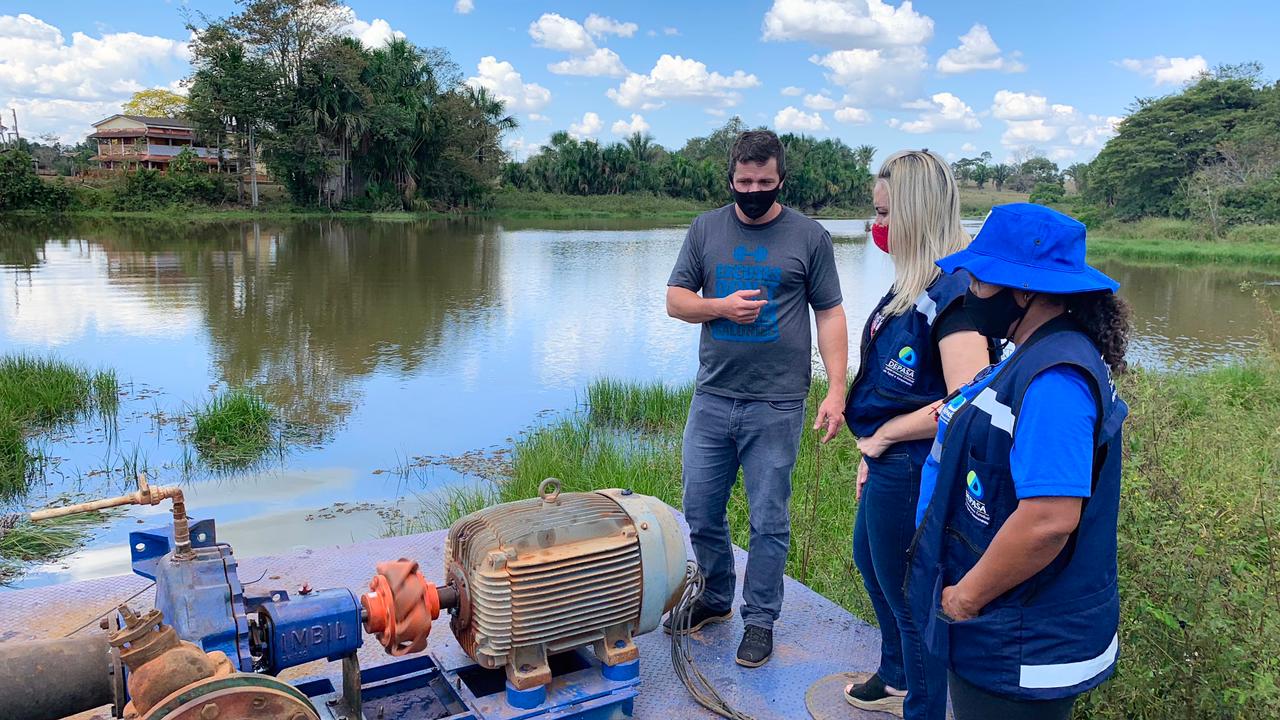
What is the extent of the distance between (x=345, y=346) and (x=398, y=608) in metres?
9.28

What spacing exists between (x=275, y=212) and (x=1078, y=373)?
40661 mm

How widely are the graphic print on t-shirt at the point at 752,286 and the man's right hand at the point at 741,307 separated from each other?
0.23 ft

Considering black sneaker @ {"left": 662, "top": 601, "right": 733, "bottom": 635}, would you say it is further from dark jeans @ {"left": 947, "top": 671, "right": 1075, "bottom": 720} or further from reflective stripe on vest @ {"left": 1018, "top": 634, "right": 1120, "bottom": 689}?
reflective stripe on vest @ {"left": 1018, "top": 634, "right": 1120, "bottom": 689}

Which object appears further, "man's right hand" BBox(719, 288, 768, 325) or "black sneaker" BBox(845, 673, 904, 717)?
"man's right hand" BBox(719, 288, 768, 325)

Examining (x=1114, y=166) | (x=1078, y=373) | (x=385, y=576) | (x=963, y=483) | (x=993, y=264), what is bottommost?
(x=385, y=576)

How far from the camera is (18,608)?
2.98m

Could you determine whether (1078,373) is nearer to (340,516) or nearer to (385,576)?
(385,576)

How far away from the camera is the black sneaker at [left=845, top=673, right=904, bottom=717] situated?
2591 mm

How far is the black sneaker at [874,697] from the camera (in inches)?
102

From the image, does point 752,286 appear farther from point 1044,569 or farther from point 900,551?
point 1044,569

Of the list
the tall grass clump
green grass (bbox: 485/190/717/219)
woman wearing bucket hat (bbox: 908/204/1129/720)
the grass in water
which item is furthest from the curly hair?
green grass (bbox: 485/190/717/219)

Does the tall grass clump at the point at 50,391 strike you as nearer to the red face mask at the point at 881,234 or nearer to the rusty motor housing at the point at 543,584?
the rusty motor housing at the point at 543,584

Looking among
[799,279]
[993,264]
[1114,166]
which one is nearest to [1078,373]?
[993,264]

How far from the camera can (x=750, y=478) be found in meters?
2.89
